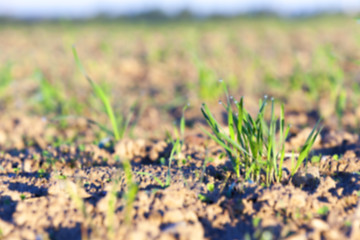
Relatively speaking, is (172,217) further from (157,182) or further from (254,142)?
(254,142)

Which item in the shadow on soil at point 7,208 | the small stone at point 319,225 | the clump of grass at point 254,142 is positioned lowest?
the shadow on soil at point 7,208

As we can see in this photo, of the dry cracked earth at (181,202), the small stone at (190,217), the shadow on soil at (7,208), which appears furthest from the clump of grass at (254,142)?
the shadow on soil at (7,208)

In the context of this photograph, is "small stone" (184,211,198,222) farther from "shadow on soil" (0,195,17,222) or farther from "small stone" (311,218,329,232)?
"shadow on soil" (0,195,17,222)

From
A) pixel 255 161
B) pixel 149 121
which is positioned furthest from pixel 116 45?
pixel 255 161

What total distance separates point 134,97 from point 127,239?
8.02 feet

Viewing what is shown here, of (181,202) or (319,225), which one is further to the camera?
(181,202)

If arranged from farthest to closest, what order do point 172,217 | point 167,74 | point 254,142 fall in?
point 167,74 < point 254,142 < point 172,217

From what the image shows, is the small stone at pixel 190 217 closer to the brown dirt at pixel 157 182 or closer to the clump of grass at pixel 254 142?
the brown dirt at pixel 157 182

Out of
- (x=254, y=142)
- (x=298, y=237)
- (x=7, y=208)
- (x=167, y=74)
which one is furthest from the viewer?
(x=167, y=74)

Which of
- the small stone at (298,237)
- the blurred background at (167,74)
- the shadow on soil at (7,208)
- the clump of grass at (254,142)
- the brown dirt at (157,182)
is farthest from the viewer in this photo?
the blurred background at (167,74)

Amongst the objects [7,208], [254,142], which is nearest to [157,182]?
[254,142]

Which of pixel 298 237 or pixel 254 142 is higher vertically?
pixel 254 142

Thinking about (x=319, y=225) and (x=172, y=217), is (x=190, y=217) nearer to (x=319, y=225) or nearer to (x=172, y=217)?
(x=172, y=217)

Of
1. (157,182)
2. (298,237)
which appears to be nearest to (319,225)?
(298,237)
